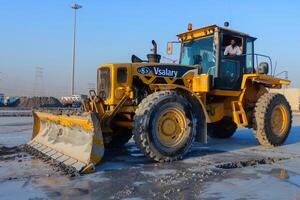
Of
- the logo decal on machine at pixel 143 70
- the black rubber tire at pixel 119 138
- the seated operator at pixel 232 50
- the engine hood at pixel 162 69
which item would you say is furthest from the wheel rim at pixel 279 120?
the logo decal on machine at pixel 143 70

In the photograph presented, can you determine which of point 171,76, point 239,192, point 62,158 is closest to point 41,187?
point 62,158

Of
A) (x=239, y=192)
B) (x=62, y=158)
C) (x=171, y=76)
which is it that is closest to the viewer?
(x=239, y=192)

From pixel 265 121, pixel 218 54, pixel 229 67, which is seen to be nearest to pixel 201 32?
pixel 218 54

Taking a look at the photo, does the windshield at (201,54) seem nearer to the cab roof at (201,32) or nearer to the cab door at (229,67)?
the cab roof at (201,32)

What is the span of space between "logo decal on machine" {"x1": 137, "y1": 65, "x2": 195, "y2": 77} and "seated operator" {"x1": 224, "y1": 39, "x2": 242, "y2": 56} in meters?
1.51

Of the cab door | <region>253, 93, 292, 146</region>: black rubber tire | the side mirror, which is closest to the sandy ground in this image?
<region>253, 93, 292, 146</region>: black rubber tire

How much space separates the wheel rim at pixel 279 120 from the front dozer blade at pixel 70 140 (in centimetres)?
551

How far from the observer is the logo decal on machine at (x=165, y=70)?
946 cm

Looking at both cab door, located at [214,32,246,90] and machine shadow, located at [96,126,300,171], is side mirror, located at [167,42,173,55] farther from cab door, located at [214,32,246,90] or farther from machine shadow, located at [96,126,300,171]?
machine shadow, located at [96,126,300,171]

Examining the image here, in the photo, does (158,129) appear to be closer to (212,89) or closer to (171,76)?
(171,76)

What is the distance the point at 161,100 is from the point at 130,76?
1.04 metres

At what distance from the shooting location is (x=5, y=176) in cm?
718

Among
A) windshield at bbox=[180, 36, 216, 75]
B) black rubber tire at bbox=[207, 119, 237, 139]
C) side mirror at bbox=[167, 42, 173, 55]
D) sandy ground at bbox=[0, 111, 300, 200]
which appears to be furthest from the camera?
black rubber tire at bbox=[207, 119, 237, 139]

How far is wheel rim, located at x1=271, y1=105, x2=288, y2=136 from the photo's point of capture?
11.6 metres
